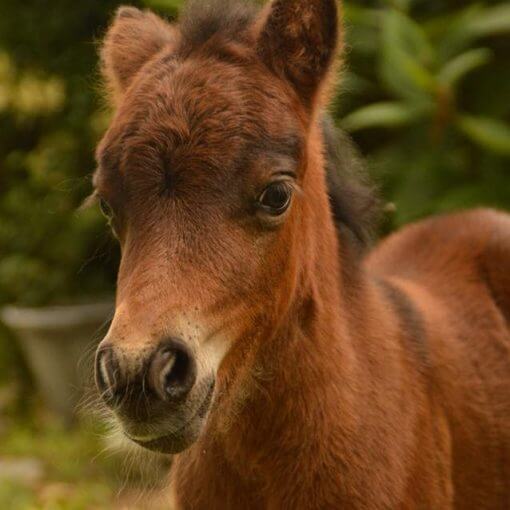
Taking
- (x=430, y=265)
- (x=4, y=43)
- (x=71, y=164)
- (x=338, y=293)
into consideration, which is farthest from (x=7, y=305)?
(x=338, y=293)

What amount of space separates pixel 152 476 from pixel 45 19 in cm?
575

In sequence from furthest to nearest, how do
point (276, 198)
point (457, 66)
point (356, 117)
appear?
point (356, 117), point (457, 66), point (276, 198)

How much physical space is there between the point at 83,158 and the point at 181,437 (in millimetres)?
5889

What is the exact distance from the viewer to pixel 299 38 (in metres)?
3.13

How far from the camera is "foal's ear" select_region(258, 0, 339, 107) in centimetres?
310

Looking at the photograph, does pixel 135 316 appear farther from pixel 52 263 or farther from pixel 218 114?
pixel 52 263

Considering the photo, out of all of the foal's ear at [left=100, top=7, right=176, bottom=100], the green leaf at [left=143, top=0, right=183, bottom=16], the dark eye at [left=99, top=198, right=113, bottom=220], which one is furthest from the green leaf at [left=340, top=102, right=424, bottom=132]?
the dark eye at [left=99, top=198, right=113, bottom=220]

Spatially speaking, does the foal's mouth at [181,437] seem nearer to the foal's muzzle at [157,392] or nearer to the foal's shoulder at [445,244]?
the foal's muzzle at [157,392]

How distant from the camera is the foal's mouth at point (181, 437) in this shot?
107 inches

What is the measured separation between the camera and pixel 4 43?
27.9 feet

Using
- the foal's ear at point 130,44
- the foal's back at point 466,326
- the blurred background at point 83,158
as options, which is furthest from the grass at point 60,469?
the foal's ear at point 130,44

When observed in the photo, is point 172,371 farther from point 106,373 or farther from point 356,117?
point 356,117

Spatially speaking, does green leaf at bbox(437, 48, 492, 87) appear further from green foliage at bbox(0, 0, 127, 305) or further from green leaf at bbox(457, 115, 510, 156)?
green foliage at bbox(0, 0, 127, 305)

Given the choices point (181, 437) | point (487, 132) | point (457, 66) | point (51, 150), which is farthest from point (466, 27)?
point (181, 437)
